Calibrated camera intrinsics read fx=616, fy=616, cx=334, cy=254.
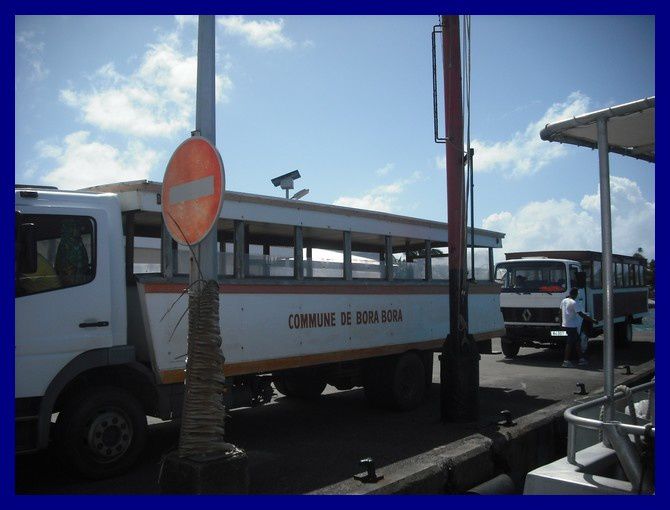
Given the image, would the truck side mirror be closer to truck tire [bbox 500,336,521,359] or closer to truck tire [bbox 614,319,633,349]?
truck tire [bbox 500,336,521,359]

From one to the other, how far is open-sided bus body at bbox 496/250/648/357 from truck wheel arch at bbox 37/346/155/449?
1172cm

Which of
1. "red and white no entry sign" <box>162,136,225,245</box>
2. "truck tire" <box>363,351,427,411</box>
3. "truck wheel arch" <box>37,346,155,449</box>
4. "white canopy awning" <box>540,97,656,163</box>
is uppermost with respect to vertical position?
"white canopy awning" <box>540,97,656,163</box>

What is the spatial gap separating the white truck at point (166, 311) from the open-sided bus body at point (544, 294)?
23.5ft

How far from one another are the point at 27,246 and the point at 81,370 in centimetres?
118

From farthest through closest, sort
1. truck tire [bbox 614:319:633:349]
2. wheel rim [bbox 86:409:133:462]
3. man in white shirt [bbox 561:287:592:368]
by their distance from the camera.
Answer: truck tire [bbox 614:319:633:349]
man in white shirt [bbox 561:287:592:368]
wheel rim [bbox 86:409:133:462]

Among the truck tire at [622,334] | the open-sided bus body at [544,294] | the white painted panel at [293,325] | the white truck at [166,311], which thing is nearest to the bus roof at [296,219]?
the white truck at [166,311]

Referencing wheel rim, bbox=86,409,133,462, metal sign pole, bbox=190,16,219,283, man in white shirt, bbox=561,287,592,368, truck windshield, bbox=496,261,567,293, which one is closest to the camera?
metal sign pole, bbox=190,16,219,283

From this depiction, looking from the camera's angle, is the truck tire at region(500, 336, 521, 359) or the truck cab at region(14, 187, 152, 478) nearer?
the truck cab at region(14, 187, 152, 478)

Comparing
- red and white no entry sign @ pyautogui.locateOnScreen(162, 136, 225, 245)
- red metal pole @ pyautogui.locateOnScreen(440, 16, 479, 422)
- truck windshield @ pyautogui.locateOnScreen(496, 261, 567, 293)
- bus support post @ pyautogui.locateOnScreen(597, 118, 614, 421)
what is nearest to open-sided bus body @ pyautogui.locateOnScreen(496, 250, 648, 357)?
truck windshield @ pyautogui.locateOnScreen(496, 261, 567, 293)

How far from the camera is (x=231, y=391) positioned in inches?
262

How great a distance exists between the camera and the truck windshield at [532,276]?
51.1 feet

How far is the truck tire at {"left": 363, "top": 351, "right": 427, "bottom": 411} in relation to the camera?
8.58 meters

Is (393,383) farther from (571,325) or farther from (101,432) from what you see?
(571,325)

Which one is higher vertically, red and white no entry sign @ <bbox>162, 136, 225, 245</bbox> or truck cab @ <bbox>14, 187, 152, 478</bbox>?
red and white no entry sign @ <bbox>162, 136, 225, 245</bbox>
